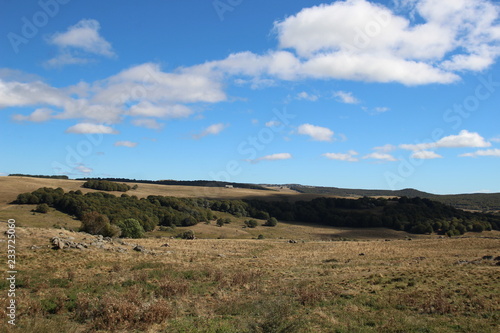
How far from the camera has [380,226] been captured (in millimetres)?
107000

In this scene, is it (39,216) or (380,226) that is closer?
(39,216)

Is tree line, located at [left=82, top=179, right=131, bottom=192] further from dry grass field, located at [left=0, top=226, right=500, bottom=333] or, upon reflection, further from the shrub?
the shrub

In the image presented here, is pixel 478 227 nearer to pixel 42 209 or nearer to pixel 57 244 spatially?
pixel 57 244

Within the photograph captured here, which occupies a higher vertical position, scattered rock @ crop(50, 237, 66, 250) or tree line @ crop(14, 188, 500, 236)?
scattered rock @ crop(50, 237, 66, 250)

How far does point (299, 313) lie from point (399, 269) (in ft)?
53.1

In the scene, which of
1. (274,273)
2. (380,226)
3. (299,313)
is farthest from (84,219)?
(380,226)

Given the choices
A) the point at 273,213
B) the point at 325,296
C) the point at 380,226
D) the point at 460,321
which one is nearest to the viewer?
the point at 460,321

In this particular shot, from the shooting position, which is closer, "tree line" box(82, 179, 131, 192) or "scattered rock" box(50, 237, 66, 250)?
"scattered rock" box(50, 237, 66, 250)

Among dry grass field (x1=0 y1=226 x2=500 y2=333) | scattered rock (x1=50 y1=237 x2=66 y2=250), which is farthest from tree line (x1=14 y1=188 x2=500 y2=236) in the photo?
dry grass field (x1=0 y1=226 x2=500 y2=333)

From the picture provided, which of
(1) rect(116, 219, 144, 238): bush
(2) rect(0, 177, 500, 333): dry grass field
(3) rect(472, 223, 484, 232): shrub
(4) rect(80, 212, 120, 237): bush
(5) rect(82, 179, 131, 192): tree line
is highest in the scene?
(5) rect(82, 179, 131, 192): tree line

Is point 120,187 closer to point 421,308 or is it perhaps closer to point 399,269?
point 399,269

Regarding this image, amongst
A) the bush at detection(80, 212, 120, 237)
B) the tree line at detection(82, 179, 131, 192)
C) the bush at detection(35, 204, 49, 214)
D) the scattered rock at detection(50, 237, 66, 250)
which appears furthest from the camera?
the tree line at detection(82, 179, 131, 192)

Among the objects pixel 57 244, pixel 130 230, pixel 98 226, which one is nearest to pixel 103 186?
pixel 130 230

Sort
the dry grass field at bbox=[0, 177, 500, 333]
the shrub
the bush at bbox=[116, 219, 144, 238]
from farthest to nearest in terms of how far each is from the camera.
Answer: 1. the shrub
2. the bush at bbox=[116, 219, 144, 238]
3. the dry grass field at bbox=[0, 177, 500, 333]
